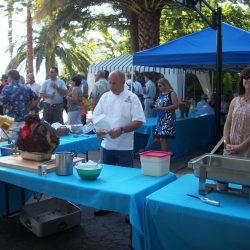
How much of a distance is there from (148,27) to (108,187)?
9.31m

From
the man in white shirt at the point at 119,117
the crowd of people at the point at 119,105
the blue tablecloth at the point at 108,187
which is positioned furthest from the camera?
the man in white shirt at the point at 119,117

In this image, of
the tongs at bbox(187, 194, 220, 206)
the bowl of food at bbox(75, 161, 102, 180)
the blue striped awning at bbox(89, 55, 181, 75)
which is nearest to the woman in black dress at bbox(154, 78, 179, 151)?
the bowl of food at bbox(75, 161, 102, 180)

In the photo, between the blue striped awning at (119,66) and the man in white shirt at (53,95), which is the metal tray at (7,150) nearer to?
the man in white shirt at (53,95)

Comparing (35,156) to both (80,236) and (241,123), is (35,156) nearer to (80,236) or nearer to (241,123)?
(80,236)

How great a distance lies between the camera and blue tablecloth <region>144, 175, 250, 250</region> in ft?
6.14

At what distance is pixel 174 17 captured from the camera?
51.1ft

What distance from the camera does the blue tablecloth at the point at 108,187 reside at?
87.2 inches

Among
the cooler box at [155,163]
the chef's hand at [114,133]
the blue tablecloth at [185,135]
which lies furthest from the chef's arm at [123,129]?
the blue tablecloth at [185,135]

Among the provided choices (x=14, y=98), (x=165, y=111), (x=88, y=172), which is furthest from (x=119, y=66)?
(x=88, y=172)

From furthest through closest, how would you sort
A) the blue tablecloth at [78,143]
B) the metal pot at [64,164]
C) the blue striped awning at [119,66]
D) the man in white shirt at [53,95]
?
the blue striped awning at [119,66], the man in white shirt at [53,95], the blue tablecloth at [78,143], the metal pot at [64,164]

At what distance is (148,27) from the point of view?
11.1 metres

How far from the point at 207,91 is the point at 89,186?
12.9m

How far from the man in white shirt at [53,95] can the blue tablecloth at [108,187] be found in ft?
14.5

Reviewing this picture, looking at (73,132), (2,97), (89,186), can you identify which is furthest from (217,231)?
(2,97)
